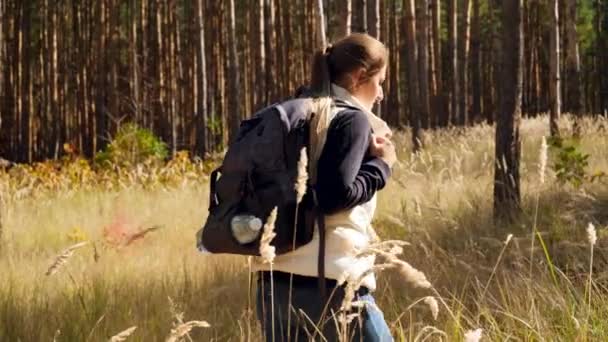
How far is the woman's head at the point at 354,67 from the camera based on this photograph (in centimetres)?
281

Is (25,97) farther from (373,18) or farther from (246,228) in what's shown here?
(246,228)

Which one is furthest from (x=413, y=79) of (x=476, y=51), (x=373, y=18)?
(x=476, y=51)

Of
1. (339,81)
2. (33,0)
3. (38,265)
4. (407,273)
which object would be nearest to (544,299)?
(339,81)

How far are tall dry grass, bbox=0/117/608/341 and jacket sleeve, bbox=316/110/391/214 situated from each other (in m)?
0.39

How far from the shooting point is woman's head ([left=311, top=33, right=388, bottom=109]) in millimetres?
2814

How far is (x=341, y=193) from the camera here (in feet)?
8.59

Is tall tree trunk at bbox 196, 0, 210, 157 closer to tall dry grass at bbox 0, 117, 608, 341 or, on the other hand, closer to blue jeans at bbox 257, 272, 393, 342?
tall dry grass at bbox 0, 117, 608, 341

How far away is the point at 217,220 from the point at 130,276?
3110mm

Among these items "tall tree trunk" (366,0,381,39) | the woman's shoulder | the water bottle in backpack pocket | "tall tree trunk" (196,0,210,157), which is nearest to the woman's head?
the woman's shoulder

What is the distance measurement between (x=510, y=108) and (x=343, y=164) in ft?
13.4

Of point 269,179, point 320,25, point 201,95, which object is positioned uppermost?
point 320,25

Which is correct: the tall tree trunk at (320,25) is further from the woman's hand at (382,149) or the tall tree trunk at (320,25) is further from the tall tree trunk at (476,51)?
the tall tree trunk at (476,51)

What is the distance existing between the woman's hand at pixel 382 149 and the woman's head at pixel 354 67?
0.15 m

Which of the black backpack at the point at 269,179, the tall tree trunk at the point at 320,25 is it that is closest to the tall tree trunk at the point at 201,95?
the tall tree trunk at the point at 320,25
